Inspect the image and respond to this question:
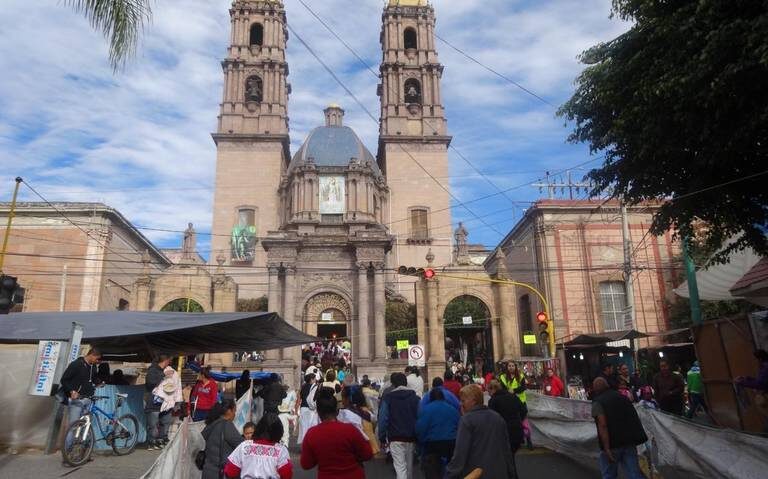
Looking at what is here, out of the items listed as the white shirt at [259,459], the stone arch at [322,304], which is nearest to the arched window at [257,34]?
the stone arch at [322,304]

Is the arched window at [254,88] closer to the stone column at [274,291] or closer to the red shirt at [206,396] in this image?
the stone column at [274,291]

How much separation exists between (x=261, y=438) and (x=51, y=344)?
7062mm

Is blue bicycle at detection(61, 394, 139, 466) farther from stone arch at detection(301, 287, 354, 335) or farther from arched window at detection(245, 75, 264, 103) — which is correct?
arched window at detection(245, 75, 264, 103)

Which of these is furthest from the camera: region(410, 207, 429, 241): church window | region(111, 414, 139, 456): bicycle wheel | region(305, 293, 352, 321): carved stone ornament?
region(410, 207, 429, 241): church window

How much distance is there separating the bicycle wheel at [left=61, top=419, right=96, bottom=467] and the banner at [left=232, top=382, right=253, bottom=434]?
2.40 m

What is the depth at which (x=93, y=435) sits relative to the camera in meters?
9.58

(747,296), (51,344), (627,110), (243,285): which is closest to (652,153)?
(627,110)

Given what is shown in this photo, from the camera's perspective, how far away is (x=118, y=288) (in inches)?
1570

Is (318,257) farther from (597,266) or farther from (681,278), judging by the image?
(681,278)

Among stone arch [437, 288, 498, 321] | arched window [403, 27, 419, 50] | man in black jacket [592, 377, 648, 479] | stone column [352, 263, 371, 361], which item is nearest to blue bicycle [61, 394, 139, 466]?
man in black jacket [592, 377, 648, 479]

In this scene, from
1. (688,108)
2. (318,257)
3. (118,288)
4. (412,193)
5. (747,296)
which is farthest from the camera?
(412,193)

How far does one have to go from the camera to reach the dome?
48469mm

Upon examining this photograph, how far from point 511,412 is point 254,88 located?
153ft

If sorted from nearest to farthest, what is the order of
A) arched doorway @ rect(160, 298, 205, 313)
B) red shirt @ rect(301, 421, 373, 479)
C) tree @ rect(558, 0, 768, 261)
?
red shirt @ rect(301, 421, 373, 479)
tree @ rect(558, 0, 768, 261)
arched doorway @ rect(160, 298, 205, 313)
